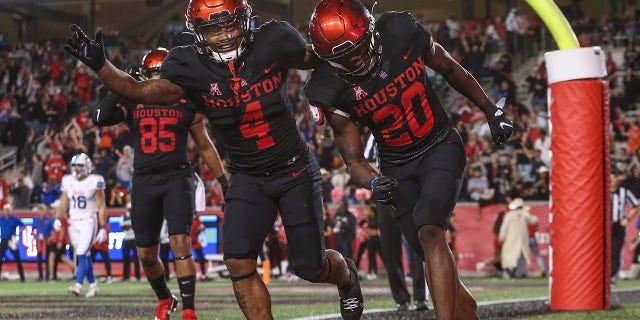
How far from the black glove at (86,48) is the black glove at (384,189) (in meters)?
1.36

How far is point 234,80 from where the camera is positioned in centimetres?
510

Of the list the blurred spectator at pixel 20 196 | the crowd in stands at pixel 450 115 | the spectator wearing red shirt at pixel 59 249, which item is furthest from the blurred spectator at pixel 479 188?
the blurred spectator at pixel 20 196

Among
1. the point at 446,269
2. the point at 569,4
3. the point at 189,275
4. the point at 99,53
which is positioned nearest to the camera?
the point at 99,53

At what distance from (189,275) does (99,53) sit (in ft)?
9.74

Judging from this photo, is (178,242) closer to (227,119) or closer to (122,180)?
(227,119)

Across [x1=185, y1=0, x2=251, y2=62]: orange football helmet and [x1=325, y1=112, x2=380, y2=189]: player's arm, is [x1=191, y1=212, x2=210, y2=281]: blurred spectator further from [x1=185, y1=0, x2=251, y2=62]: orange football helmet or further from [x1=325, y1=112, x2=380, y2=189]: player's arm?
[x1=185, y1=0, x2=251, y2=62]: orange football helmet

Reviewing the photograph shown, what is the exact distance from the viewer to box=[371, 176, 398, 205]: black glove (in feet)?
15.7

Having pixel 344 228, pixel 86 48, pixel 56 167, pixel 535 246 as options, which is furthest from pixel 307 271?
pixel 56 167

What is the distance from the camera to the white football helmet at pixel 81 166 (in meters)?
12.7

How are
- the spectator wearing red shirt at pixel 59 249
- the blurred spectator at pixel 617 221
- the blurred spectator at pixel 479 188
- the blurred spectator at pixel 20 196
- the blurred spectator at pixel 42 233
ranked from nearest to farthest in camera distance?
the blurred spectator at pixel 617 221
the blurred spectator at pixel 479 188
the spectator wearing red shirt at pixel 59 249
the blurred spectator at pixel 42 233
the blurred spectator at pixel 20 196

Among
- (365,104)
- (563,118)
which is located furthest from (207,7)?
(563,118)

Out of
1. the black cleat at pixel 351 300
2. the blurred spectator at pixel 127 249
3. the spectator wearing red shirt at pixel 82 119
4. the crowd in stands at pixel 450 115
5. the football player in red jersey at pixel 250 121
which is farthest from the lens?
the spectator wearing red shirt at pixel 82 119

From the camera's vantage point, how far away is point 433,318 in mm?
7520

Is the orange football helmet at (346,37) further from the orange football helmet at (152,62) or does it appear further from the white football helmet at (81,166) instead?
the white football helmet at (81,166)
